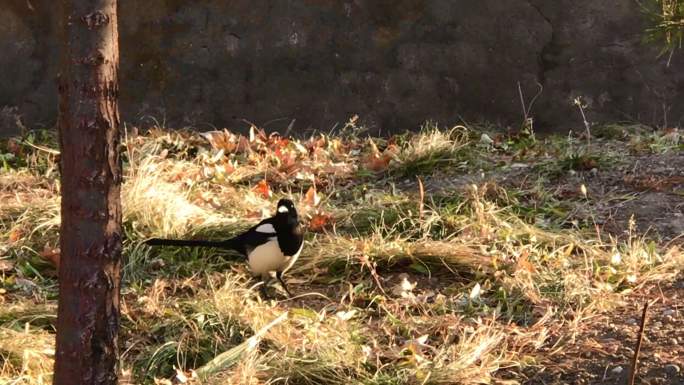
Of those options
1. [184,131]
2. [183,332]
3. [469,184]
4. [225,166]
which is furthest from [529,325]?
[184,131]

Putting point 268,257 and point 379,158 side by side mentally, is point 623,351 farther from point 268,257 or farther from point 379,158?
point 379,158

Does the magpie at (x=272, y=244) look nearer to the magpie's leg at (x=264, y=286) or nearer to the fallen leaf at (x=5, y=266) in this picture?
the magpie's leg at (x=264, y=286)

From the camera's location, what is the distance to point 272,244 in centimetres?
417

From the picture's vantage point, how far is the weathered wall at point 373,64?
6727 millimetres

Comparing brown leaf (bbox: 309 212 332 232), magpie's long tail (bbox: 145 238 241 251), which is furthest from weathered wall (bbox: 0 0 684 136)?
magpie's long tail (bbox: 145 238 241 251)

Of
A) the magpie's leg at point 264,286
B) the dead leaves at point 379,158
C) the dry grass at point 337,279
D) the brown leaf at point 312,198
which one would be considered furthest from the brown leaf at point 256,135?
the magpie's leg at point 264,286

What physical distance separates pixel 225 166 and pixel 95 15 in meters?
3.30

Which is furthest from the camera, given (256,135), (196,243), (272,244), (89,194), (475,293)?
(256,135)

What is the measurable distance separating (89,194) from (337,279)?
1896 mm

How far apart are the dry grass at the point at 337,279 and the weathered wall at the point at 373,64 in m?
0.90

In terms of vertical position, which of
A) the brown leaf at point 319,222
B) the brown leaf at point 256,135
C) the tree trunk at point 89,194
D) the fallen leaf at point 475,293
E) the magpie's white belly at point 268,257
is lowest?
the brown leaf at point 256,135

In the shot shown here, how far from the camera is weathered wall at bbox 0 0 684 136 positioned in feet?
22.1

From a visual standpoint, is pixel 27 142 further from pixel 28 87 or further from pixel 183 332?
pixel 183 332

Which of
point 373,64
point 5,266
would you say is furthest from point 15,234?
Result: point 373,64
